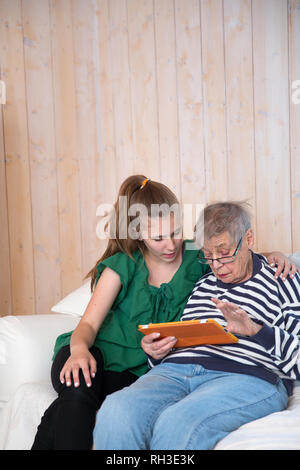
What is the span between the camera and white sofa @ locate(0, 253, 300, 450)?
1114 millimetres

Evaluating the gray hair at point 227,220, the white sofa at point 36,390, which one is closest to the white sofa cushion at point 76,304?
the white sofa at point 36,390

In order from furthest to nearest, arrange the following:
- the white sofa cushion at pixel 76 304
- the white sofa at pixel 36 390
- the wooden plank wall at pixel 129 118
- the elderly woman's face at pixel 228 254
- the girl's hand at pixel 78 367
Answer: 1. the wooden plank wall at pixel 129 118
2. the white sofa cushion at pixel 76 304
3. the elderly woman's face at pixel 228 254
4. the girl's hand at pixel 78 367
5. the white sofa at pixel 36 390

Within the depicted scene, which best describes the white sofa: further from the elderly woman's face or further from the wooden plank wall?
the wooden plank wall

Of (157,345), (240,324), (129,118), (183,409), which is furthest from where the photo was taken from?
(129,118)

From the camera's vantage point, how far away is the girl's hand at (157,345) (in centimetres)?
140

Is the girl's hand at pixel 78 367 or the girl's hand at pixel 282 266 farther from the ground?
the girl's hand at pixel 282 266

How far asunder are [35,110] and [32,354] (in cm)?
171

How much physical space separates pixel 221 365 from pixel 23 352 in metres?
0.68

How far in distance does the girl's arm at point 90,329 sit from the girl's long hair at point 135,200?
103mm

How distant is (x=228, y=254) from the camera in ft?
4.83

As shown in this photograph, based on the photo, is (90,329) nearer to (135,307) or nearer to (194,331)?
(135,307)

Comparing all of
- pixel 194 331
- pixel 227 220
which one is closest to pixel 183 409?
pixel 194 331

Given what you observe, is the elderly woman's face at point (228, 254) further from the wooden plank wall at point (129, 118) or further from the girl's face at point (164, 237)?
the wooden plank wall at point (129, 118)

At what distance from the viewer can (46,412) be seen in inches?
51.3
